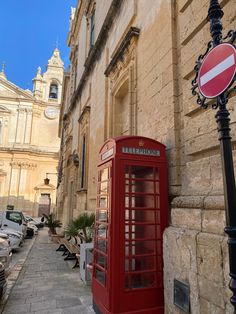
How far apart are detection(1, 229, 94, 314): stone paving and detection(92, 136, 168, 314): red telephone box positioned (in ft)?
3.20

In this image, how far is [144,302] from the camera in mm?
3473

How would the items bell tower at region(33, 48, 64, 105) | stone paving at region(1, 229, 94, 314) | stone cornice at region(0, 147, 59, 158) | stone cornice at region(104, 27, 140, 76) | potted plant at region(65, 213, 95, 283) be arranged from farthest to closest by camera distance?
bell tower at region(33, 48, 64, 105), stone cornice at region(0, 147, 59, 158), potted plant at region(65, 213, 95, 283), stone cornice at region(104, 27, 140, 76), stone paving at region(1, 229, 94, 314)

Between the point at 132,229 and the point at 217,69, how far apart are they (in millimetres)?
2512

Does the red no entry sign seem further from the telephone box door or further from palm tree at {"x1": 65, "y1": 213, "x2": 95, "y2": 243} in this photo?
palm tree at {"x1": 65, "y1": 213, "x2": 95, "y2": 243}

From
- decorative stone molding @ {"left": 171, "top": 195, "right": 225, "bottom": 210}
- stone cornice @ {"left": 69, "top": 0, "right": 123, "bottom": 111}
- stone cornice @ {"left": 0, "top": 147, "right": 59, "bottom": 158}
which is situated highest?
stone cornice @ {"left": 0, "top": 147, "right": 59, "bottom": 158}

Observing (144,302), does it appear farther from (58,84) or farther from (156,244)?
(58,84)

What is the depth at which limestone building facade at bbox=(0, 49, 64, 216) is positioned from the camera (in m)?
37.6

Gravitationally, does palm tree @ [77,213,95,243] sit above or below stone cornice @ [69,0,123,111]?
below

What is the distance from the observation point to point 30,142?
40.0 meters

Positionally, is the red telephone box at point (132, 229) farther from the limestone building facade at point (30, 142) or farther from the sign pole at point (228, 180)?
the limestone building facade at point (30, 142)

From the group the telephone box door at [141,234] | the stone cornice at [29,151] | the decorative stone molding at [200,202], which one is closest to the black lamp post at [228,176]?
the decorative stone molding at [200,202]

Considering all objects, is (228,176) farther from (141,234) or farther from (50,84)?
(50,84)

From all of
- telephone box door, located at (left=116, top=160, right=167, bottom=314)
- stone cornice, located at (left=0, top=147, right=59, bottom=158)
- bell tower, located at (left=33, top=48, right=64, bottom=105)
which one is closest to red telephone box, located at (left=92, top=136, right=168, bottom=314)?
telephone box door, located at (left=116, top=160, right=167, bottom=314)

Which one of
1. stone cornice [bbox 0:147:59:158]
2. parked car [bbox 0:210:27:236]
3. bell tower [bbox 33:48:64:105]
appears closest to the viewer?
parked car [bbox 0:210:27:236]
